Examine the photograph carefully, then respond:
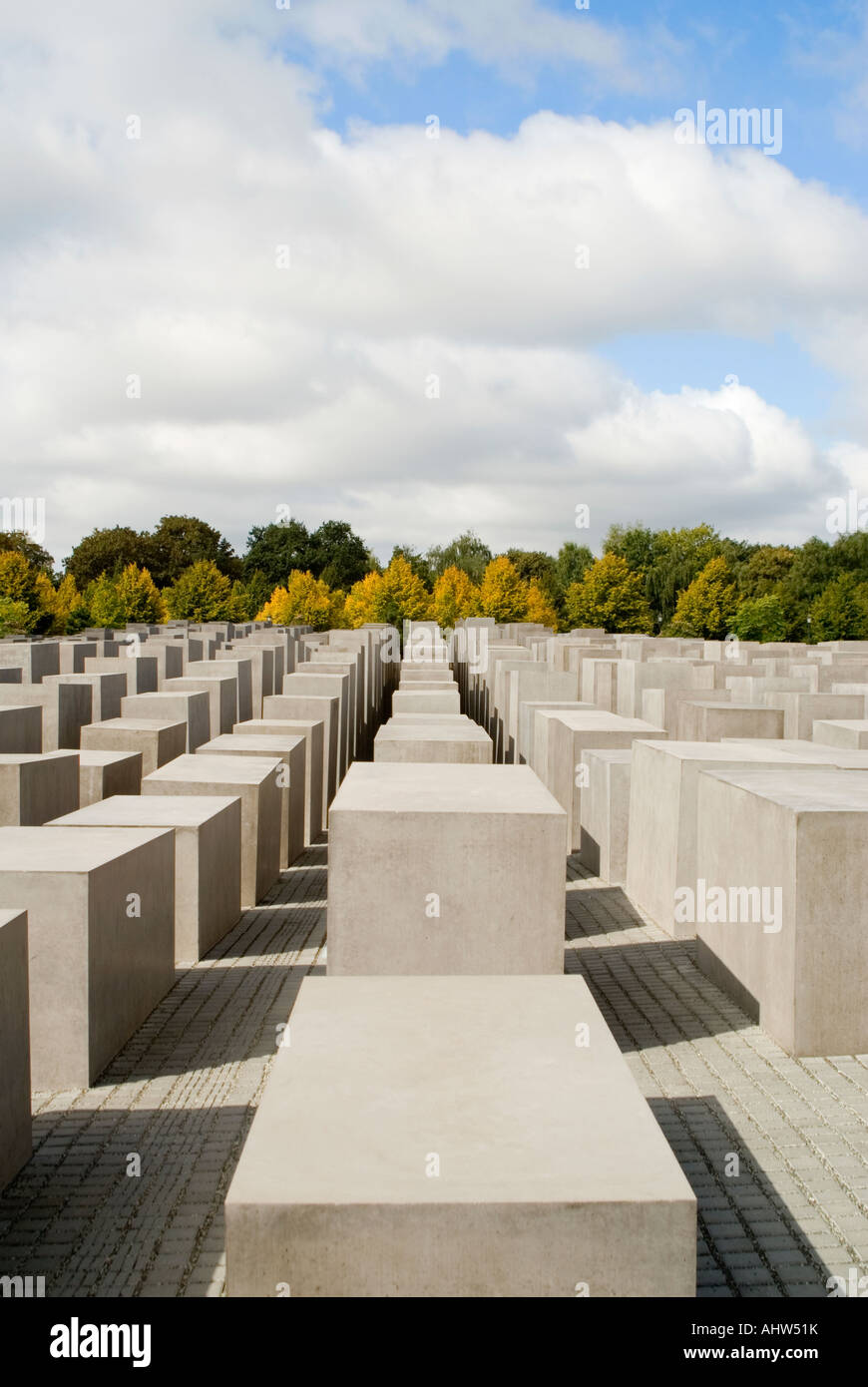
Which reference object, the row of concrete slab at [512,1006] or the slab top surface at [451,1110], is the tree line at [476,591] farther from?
the slab top surface at [451,1110]

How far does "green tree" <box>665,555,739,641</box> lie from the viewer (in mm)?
58031

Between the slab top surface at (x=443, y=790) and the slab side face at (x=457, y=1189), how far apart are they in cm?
259

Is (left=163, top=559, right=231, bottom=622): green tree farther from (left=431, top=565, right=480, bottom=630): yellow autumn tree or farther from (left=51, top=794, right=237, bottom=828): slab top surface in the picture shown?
(left=51, top=794, right=237, bottom=828): slab top surface

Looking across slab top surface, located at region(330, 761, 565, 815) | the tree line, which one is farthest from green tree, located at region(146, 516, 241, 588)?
slab top surface, located at region(330, 761, 565, 815)

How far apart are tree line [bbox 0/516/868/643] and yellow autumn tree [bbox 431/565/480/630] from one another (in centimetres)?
8

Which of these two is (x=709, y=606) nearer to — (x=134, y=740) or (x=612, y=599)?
(x=612, y=599)

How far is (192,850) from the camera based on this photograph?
345 inches

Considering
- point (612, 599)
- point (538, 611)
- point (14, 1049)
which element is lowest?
point (14, 1049)

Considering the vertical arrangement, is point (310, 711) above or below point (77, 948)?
above

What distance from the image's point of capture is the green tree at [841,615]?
58156 millimetres

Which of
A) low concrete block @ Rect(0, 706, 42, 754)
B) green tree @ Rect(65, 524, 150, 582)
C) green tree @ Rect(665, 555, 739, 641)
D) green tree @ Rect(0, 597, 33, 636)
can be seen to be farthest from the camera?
green tree @ Rect(65, 524, 150, 582)

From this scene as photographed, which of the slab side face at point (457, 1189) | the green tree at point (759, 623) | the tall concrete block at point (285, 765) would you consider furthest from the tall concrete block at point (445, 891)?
the green tree at point (759, 623)

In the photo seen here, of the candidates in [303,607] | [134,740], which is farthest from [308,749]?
[303,607]

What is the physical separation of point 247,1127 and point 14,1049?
4.05 feet
